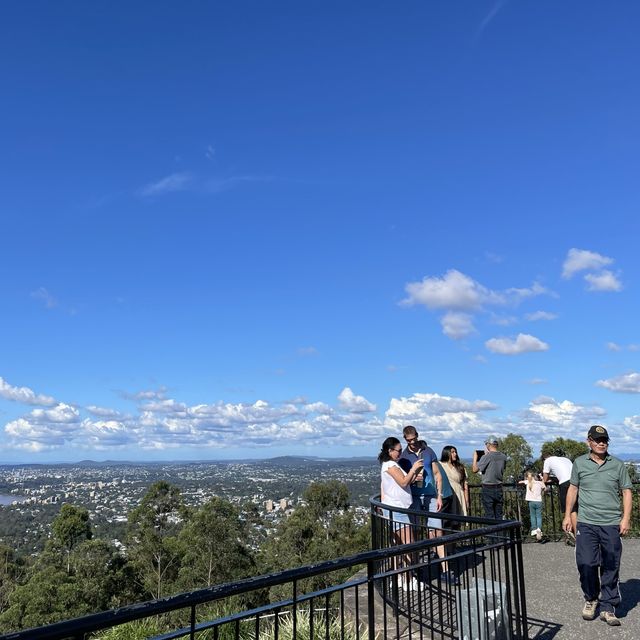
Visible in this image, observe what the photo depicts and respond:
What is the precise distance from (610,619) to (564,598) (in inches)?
47.0

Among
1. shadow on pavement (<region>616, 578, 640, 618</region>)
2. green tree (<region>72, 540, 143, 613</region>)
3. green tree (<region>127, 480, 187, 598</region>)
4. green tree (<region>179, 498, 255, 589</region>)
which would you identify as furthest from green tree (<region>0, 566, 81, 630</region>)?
shadow on pavement (<region>616, 578, 640, 618</region>)

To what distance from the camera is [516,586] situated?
5176 mm

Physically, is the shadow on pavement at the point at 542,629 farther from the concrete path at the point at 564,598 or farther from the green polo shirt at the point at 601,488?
the green polo shirt at the point at 601,488

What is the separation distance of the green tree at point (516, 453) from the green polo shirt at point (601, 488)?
23.1 metres

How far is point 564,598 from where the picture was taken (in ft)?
22.4

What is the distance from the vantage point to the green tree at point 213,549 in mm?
38938

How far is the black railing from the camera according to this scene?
2.37 metres

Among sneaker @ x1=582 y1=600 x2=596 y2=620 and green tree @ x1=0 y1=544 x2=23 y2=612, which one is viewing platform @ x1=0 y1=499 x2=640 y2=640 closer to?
sneaker @ x1=582 y1=600 x2=596 y2=620

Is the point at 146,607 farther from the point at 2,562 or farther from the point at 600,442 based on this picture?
the point at 2,562

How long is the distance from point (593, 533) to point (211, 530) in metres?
38.9

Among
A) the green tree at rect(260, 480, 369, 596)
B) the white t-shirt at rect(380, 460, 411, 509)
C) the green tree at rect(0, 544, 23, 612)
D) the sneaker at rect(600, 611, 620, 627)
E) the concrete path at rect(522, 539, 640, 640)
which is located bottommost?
the green tree at rect(0, 544, 23, 612)

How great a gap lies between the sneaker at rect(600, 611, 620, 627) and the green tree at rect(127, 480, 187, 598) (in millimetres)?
38497

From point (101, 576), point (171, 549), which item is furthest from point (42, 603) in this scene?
point (171, 549)

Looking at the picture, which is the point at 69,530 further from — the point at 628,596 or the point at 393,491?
the point at 628,596
